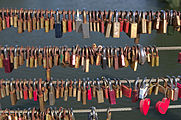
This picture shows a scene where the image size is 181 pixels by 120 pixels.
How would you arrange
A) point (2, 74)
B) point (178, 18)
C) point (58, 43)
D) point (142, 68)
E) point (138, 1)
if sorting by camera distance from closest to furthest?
1. point (178, 18)
2. point (2, 74)
3. point (142, 68)
4. point (58, 43)
5. point (138, 1)

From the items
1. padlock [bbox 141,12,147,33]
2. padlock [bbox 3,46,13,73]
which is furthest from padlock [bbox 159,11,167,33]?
padlock [bbox 3,46,13,73]

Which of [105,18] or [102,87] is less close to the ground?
[105,18]

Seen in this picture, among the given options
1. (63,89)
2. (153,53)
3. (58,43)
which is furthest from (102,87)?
(58,43)

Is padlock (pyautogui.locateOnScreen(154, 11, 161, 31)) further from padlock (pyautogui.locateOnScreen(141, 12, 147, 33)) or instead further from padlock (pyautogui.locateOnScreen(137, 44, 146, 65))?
padlock (pyautogui.locateOnScreen(137, 44, 146, 65))

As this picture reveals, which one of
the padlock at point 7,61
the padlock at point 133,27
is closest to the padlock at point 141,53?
the padlock at point 133,27

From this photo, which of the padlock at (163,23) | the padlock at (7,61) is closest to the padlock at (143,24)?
the padlock at (163,23)

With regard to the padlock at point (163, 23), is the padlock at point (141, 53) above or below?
below

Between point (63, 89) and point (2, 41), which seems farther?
point (2, 41)

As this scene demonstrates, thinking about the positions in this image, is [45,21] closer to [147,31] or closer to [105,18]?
[105,18]

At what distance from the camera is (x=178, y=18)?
4.02 m

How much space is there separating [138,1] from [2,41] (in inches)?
772

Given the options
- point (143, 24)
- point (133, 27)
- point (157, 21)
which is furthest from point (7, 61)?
point (157, 21)

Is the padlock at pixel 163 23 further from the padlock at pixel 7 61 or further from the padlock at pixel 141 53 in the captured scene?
the padlock at pixel 7 61

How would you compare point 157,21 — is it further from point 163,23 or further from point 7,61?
point 7,61
